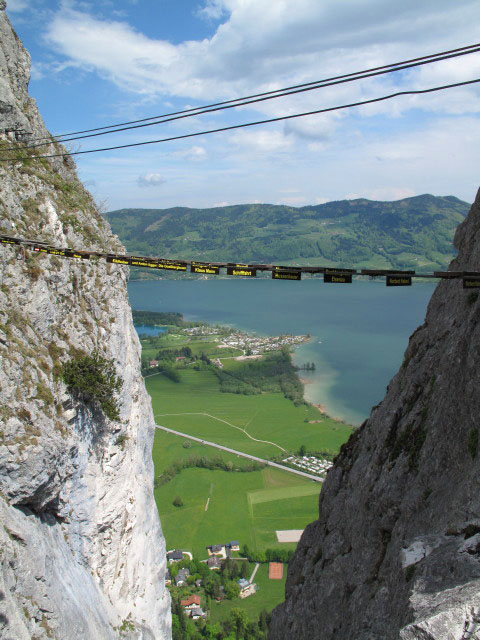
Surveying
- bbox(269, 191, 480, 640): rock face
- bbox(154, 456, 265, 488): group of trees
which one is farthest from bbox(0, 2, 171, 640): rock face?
bbox(154, 456, 265, 488): group of trees

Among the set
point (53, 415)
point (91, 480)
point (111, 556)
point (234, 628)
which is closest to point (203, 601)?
point (234, 628)

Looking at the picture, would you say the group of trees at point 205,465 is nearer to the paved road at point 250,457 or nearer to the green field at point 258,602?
the paved road at point 250,457

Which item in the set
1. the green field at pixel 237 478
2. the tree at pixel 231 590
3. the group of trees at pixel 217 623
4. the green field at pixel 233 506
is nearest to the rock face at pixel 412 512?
the group of trees at pixel 217 623

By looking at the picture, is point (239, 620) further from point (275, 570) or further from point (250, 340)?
point (250, 340)

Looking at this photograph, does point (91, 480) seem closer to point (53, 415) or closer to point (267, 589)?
point (53, 415)

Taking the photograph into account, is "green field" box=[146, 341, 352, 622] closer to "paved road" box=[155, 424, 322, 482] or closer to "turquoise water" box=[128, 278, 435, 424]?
"paved road" box=[155, 424, 322, 482]

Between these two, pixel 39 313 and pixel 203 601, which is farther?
pixel 203 601
